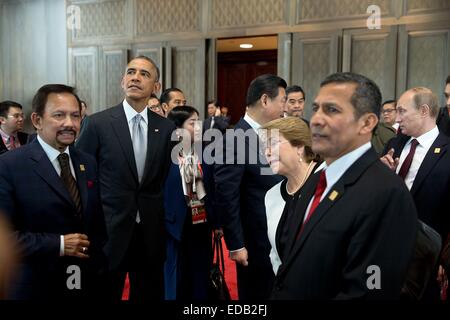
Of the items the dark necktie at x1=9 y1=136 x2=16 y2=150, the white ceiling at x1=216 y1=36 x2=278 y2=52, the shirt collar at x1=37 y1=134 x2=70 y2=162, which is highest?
the white ceiling at x1=216 y1=36 x2=278 y2=52

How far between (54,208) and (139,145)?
93 centimetres

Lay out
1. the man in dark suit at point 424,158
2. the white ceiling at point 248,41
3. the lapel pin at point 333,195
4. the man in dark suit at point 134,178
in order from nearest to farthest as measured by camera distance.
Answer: the lapel pin at point 333,195 < the man in dark suit at point 134,178 < the man in dark suit at point 424,158 < the white ceiling at point 248,41

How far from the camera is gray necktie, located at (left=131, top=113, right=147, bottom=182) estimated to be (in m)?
2.84

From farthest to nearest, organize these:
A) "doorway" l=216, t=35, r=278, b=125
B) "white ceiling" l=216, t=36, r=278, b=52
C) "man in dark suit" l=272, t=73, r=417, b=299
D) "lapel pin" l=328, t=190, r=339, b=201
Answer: "doorway" l=216, t=35, r=278, b=125 < "white ceiling" l=216, t=36, r=278, b=52 < "lapel pin" l=328, t=190, r=339, b=201 < "man in dark suit" l=272, t=73, r=417, b=299

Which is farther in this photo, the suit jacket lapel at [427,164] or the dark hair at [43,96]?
the suit jacket lapel at [427,164]

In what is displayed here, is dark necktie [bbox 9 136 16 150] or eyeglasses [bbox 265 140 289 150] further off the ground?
eyeglasses [bbox 265 140 289 150]

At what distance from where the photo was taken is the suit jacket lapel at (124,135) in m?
2.77

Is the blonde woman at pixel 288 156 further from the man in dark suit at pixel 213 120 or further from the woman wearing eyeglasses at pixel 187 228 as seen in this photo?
the man in dark suit at pixel 213 120

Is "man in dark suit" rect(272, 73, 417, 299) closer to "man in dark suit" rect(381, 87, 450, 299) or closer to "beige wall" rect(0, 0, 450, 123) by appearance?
"man in dark suit" rect(381, 87, 450, 299)

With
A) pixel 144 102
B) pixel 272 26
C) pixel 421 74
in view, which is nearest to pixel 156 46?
pixel 272 26

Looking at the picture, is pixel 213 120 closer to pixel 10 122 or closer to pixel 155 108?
pixel 155 108

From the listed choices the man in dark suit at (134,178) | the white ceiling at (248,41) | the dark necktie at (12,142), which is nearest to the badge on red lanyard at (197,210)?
the man in dark suit at (134,178)

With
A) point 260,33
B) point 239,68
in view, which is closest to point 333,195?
point 260,33

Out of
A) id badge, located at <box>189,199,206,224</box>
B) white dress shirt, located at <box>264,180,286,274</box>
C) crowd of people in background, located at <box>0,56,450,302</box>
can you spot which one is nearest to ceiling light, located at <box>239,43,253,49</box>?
crowd of people in background, located at <box>0,56,450,302</box>
